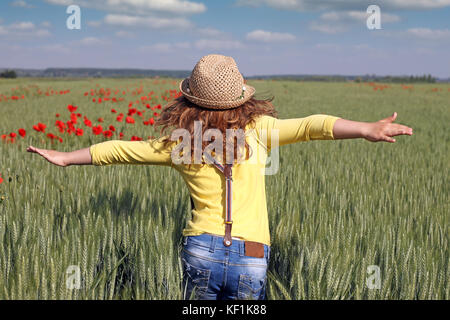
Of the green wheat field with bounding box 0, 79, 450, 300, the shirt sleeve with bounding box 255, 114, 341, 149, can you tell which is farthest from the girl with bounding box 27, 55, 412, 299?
the green wheat field with bounding box 0, 79, 450, 300

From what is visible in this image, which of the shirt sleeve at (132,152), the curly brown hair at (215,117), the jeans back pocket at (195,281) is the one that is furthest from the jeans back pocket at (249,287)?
the shirt sleeve at (132,152)

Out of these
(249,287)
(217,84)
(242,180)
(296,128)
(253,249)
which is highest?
(217,84)

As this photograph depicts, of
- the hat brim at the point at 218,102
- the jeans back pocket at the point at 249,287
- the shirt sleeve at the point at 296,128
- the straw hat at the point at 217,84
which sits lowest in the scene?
the jeans back pocket at the point at 249,287

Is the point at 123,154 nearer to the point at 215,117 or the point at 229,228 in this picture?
the point at 215,117

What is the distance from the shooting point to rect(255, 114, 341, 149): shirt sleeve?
1.52m

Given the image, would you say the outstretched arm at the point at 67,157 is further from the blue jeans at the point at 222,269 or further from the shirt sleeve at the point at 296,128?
the shirt sleeve at the point at 296,128

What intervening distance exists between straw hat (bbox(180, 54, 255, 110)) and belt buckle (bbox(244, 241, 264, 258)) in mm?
512

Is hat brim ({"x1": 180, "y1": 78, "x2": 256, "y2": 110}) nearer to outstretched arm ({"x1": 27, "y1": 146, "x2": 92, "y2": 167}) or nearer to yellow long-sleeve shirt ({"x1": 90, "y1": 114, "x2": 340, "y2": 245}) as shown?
yellow long-sleeve shirt ({"x1": 90, "y1": 114, "x2": 340, "y2": 245})

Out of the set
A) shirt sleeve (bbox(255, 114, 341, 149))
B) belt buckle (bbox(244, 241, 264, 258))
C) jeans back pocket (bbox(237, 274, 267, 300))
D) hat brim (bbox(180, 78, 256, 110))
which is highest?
hat brim (bbox(180, 78, 256, 110))

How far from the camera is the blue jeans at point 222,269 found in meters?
1.58

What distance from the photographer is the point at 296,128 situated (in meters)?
1.57

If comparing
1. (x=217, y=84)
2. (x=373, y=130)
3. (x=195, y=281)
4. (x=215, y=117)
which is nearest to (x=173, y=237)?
(x=195, y=281)

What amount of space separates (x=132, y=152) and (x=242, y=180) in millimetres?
462
